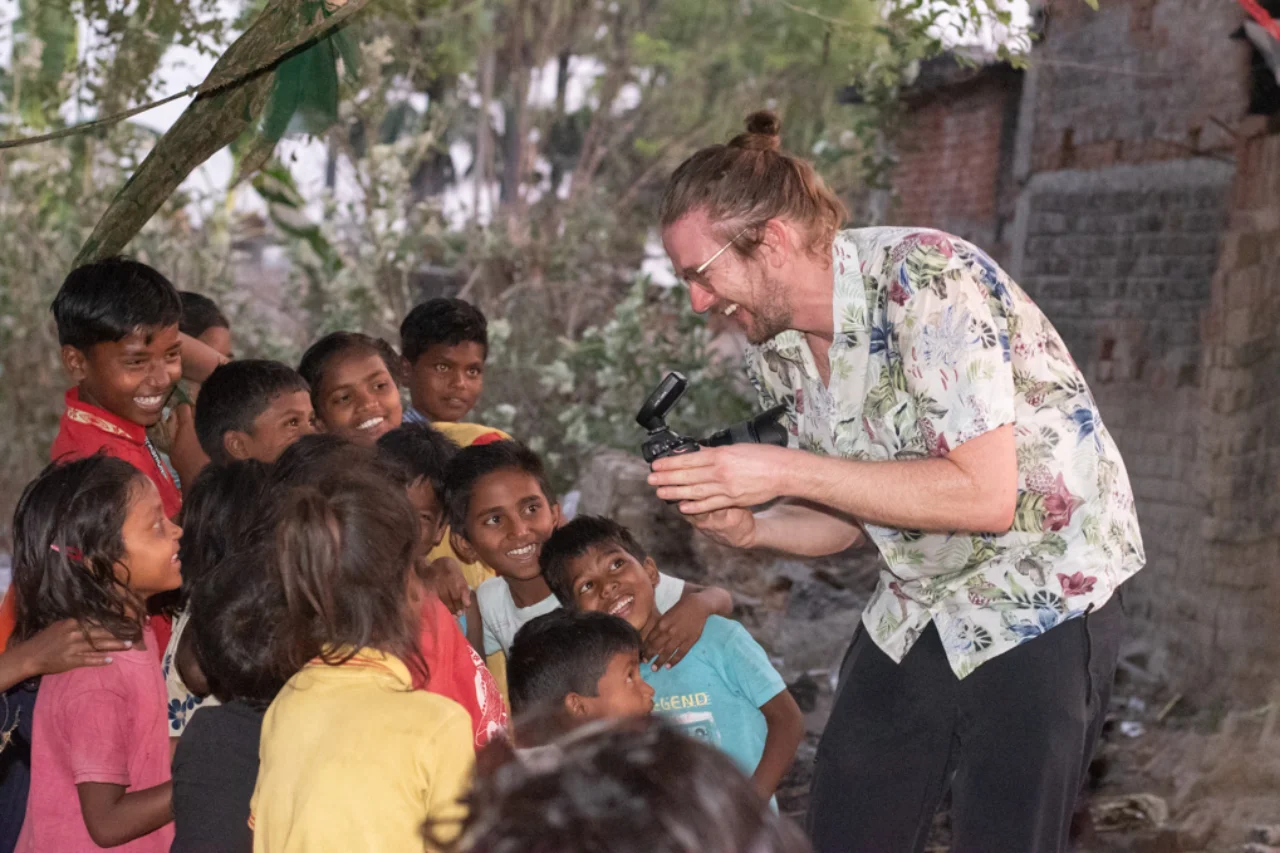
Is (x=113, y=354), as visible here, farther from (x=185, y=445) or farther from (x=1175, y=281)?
(x=1175, y=281)

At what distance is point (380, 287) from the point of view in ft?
35.4

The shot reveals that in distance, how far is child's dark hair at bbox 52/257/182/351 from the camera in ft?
10.7

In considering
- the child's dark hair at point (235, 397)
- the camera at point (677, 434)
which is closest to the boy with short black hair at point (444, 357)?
the child's dark hair at point (235, 397)

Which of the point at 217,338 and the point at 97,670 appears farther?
the point at 217,338

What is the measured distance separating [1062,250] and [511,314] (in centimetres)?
577

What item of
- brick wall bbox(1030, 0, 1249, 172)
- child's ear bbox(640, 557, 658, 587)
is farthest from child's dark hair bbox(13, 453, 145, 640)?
brick wall bbox(1030, 0, 1249, 172)

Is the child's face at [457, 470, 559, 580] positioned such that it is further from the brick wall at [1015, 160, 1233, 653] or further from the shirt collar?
the brick wall at [1015, 160, 1233, 653]

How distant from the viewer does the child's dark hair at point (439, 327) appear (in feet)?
13.8

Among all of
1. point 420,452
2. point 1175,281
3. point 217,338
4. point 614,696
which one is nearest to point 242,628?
point 614,696

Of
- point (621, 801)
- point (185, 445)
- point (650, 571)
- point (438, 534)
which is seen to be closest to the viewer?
point (621, 801)

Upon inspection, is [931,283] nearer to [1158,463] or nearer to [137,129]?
[1158,463]

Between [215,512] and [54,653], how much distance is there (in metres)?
0.44

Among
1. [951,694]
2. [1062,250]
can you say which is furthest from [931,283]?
[1062,250]

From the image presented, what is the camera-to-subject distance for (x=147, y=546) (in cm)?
252
